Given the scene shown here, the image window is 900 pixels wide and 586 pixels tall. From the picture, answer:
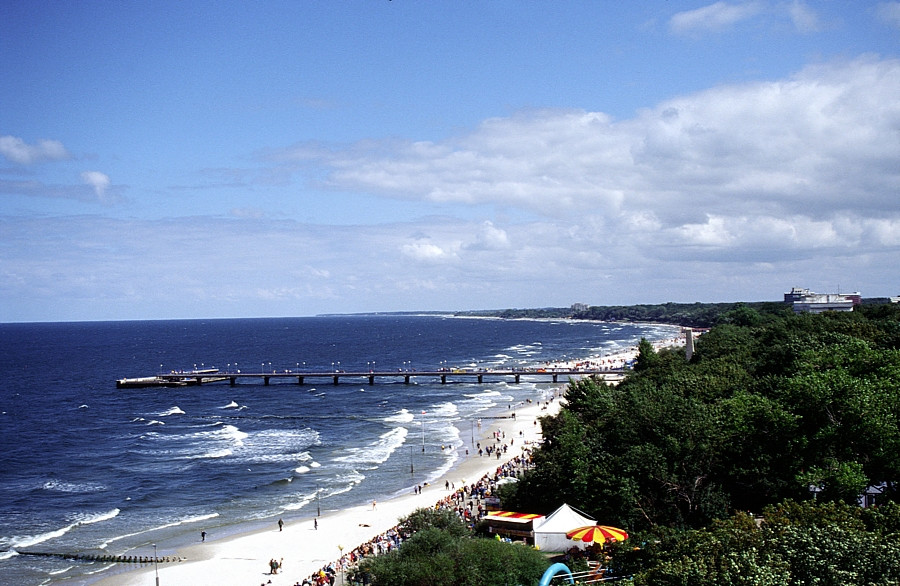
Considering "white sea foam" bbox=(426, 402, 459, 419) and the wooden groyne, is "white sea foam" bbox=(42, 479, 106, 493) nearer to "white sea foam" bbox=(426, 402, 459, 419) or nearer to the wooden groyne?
the wooden groyne

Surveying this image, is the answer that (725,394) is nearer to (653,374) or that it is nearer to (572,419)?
(572,419)

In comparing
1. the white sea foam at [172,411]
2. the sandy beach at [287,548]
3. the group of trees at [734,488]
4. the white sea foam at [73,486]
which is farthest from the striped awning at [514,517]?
the white sea foam at [172,411]

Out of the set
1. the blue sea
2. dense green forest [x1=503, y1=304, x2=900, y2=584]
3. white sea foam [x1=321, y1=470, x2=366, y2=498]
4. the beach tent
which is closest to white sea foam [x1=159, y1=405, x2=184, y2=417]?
the blue sea

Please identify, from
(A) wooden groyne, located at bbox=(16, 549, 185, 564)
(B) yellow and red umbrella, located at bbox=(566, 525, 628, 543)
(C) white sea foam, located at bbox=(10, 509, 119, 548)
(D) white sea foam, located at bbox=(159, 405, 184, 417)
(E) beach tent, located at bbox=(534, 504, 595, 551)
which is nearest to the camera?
(B) yellow and red umbrella, located at bbox=(566, 525, 628, 543)

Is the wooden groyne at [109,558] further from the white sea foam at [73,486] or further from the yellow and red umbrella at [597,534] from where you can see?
the yellow and red umbrella at [597,534]

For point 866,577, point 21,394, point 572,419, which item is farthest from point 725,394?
point 21,394
